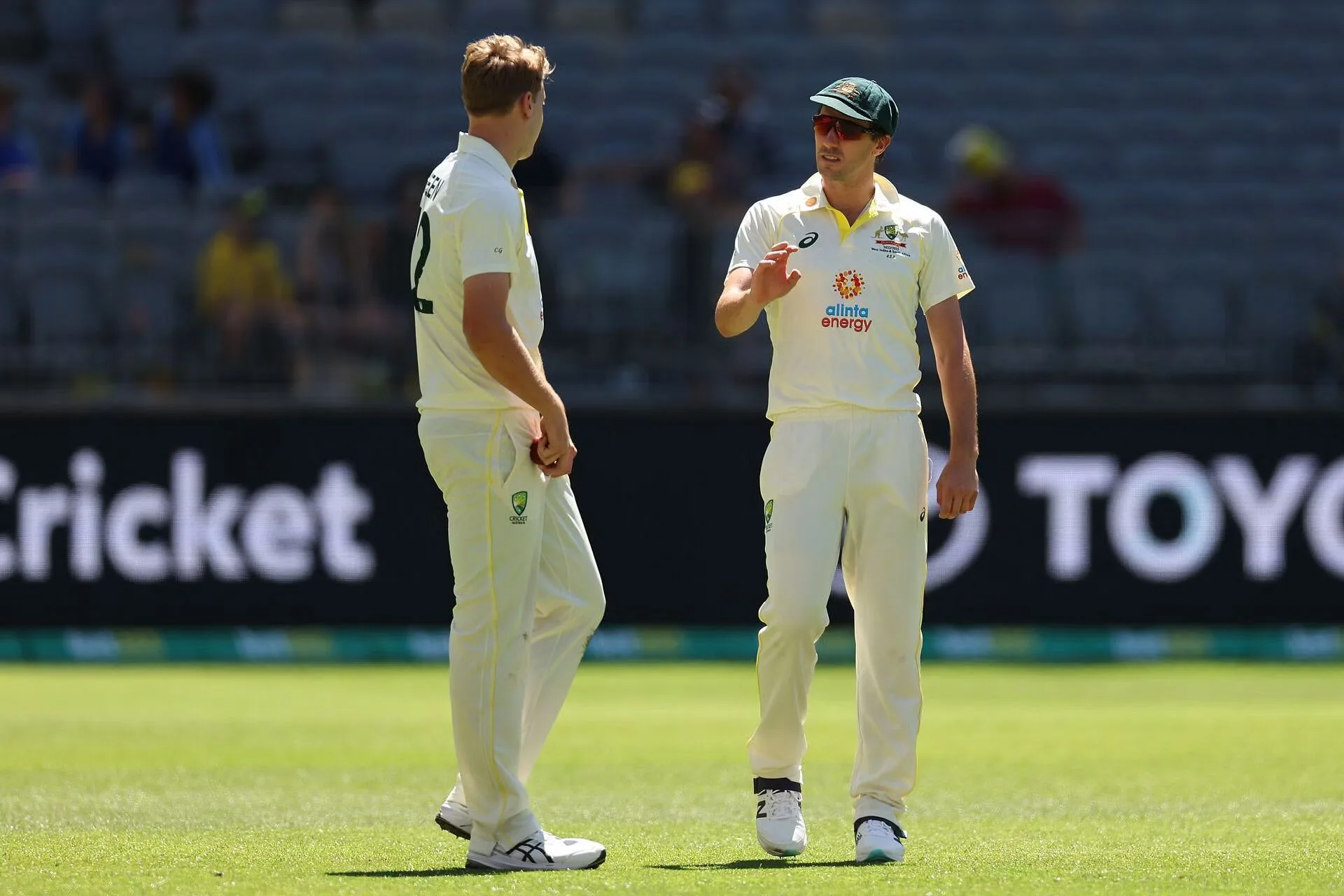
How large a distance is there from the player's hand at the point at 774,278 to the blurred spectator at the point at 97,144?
32.5ft

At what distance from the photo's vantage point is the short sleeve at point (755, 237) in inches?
226

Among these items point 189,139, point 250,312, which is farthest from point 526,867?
point 189,139

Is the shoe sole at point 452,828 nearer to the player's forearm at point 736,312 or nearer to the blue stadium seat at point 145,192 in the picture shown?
the player's forearm at point 736,312

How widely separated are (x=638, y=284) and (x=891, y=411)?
7217 mm

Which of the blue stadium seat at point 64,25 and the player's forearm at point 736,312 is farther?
the blue stadium seat at point 64,25

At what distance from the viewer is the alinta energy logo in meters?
5.64

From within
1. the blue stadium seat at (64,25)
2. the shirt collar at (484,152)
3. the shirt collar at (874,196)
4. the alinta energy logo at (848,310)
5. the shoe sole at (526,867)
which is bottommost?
the shoe sole at (526,867)

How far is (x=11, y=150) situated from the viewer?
14.5 metres

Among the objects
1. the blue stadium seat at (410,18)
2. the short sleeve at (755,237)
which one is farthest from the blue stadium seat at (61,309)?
the short sleeve at (755,237)

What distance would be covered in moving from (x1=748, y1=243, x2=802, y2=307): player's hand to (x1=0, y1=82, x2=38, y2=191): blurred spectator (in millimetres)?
9946

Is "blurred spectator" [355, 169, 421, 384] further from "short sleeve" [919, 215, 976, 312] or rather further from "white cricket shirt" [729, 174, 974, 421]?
"short sleeve" [919, 215, 976, 312]

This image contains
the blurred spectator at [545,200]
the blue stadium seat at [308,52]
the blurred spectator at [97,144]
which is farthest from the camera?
the blue stadium seat at [308,52]

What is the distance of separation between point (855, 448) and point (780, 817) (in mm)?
1029

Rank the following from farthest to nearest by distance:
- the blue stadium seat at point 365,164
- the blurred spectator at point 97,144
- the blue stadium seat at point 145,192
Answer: the blue stadium seat at point 365,164, the blurred spectator at point 97,144, the blue stadium seat at point 145,192
